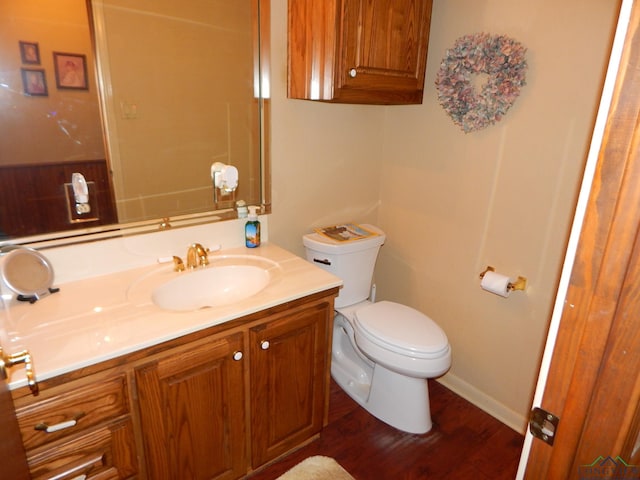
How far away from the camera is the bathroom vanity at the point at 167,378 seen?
1.11m

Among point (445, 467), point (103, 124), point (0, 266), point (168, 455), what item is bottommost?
point (445, 467)

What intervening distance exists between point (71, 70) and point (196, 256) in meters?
0.79

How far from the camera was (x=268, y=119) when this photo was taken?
1874 millimetres

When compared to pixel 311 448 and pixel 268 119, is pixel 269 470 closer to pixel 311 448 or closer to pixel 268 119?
pixel 311 448

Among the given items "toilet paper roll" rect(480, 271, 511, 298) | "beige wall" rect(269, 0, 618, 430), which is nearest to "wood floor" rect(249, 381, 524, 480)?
"beige wall" rect(269, 0, 618, 430)

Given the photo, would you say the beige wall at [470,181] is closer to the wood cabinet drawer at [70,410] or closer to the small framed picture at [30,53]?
the small framed picture at [30,53]

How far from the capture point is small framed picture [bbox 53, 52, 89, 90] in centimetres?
134

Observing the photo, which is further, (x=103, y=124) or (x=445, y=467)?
(x=445, y=467)

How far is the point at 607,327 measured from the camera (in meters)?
0.58

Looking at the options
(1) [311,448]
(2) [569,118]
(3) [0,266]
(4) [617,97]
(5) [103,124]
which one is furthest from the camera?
(1) [311,448]

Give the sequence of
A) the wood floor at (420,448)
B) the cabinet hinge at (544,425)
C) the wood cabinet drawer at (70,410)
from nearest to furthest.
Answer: the cabinet hinge at (544,425)
the wood cabinet drawer at (70,410)
the wood floor at (420,448)

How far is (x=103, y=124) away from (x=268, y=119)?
0.70m

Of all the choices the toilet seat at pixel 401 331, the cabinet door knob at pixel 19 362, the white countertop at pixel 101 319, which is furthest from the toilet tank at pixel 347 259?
the cabinet door knob at pixel 19 362

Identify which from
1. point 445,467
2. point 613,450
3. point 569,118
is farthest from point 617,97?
point 445,467
